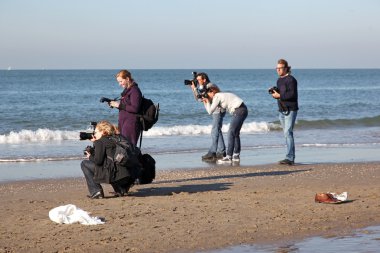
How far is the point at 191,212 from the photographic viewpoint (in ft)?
28.7

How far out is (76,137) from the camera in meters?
21.0

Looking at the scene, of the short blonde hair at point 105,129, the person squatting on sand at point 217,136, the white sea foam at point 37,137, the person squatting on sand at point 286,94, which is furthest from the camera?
the white sea foam at point 37,137

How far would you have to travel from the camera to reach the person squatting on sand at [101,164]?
9359 mm

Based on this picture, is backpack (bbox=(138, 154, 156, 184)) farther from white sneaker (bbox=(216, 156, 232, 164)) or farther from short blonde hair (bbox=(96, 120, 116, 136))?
white sneaker (bbox=(216, 156, 232, 164))

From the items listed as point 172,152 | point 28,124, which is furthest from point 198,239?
point 28,124

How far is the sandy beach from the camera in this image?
24.5ft

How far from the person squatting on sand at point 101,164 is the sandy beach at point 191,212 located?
0.65 feet

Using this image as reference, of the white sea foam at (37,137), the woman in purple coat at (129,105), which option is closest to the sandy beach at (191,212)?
the woman in purple coat at (129,105)

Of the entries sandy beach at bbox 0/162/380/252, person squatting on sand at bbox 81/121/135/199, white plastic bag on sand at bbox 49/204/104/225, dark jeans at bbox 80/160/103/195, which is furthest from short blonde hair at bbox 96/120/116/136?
white plastic bag on sand at bbox 49/204/104/225

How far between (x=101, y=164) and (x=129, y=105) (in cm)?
131

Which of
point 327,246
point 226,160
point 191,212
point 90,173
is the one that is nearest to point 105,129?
point 90,173

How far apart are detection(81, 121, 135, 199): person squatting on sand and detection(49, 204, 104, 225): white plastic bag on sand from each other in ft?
3.89

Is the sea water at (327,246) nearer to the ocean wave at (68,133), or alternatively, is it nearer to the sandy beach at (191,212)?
the sandy beach at (191,212)

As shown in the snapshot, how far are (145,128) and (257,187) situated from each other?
1686 millimetres
